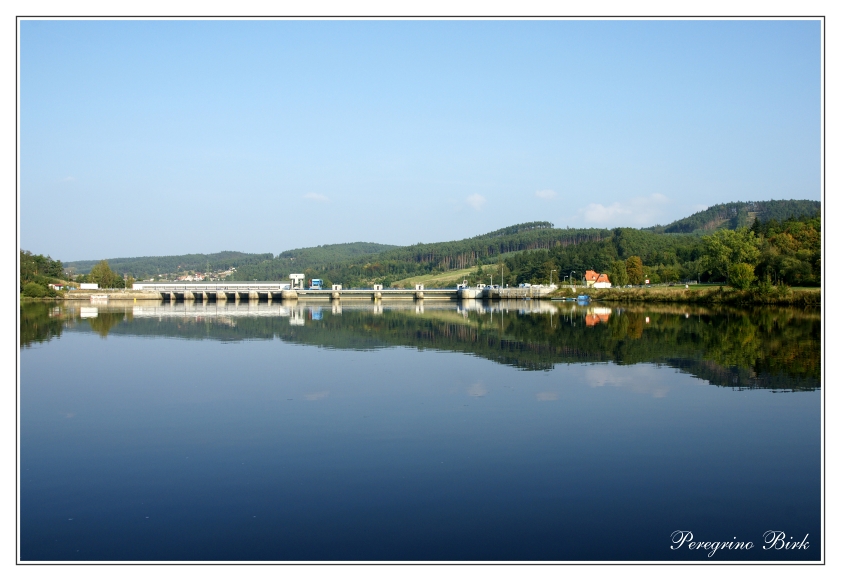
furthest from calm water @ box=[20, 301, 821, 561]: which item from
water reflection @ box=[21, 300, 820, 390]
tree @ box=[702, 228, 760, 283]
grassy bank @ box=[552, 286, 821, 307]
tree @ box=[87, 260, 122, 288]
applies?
tree @ box=[87, 260, 122, 288]

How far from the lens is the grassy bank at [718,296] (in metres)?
58.2

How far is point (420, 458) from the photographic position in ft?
37.9

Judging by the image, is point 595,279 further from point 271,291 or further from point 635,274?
point 271,291

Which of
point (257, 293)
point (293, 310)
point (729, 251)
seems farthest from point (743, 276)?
point (257, 293)

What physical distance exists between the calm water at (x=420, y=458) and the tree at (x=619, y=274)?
7815cm

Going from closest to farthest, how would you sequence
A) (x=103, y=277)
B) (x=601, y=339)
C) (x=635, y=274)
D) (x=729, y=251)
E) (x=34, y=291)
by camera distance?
(x=601, y=339)
(x=729, y=251)
(x=34, y=291)
(x=635, y=274)
(x=103, y=277)

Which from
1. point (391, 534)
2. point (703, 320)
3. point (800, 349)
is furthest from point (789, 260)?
point (391, 534)

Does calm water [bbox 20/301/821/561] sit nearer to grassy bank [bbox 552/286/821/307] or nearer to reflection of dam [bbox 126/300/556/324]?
reflection of dam [bbox 126/300/556/324]

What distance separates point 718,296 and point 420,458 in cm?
6381

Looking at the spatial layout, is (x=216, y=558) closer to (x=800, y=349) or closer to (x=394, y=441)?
(x=394, y=441)

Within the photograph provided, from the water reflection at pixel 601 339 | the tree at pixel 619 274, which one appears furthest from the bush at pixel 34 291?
the tree at pixel 619 274

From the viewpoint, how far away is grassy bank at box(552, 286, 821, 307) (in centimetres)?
5822

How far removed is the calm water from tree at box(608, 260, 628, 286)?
78.2 metres

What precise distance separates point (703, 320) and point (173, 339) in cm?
3015
